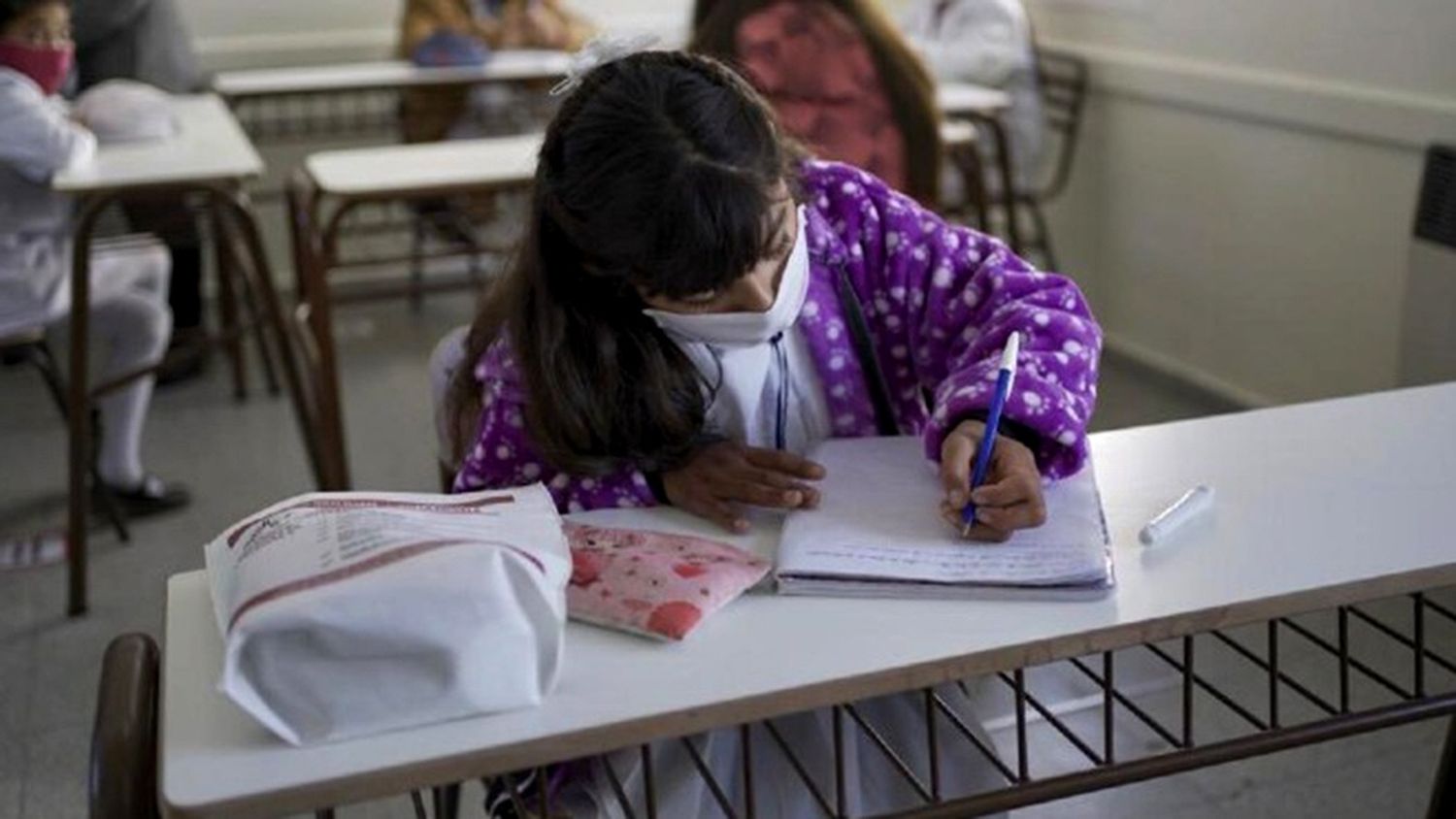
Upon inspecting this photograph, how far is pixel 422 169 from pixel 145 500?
0.91 m

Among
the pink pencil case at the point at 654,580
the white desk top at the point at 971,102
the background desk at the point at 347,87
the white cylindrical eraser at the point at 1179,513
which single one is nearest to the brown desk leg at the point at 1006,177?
the white desk top at the point at 971,102

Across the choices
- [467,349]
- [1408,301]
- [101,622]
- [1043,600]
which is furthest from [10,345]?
[1408,301]

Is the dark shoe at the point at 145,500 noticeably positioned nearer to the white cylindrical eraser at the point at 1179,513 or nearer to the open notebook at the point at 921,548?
the open notebook at the point at 921,548

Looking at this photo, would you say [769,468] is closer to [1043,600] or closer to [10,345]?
[1043,600]

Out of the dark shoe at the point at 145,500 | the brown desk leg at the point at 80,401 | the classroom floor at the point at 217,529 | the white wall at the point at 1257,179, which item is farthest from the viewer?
the dark shoe at the point at 145,500

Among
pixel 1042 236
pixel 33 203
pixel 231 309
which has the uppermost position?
pixel 33 203

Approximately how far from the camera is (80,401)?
8.67 feet

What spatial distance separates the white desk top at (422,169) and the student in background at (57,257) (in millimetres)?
415

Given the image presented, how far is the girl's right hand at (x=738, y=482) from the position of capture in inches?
47.1

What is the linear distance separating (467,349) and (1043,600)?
585mm

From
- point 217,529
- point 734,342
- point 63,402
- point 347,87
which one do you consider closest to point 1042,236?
point 347,87

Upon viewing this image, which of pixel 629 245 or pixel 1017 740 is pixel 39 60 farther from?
pixel 1017 740

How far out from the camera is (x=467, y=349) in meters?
1.38

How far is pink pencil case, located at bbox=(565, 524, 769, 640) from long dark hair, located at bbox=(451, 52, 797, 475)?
146mm
